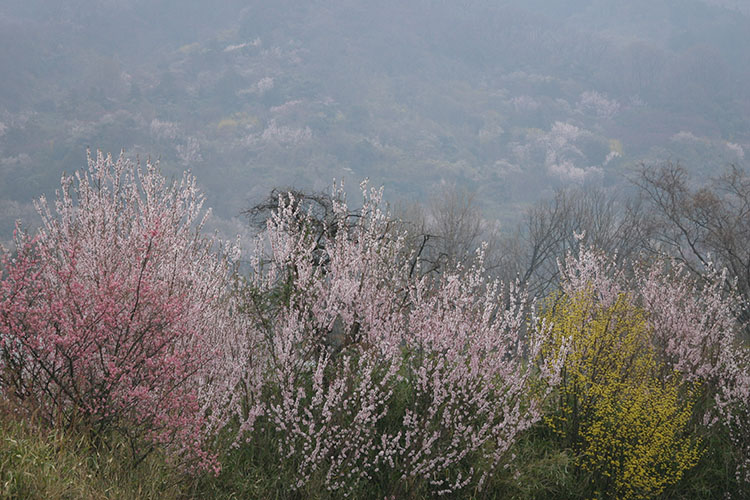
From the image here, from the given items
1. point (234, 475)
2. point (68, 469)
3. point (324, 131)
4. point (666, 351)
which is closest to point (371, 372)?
point (234, 475)

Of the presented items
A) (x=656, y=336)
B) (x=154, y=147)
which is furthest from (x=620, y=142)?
(x=656, y=336)

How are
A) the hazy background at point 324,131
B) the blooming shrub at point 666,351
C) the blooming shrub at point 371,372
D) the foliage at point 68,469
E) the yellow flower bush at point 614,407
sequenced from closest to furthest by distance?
the foliage at point 68,469, the blooming shrub at point 371,372, the yellow flower bush at point 614,407, the blooming shrub at point 666,351, the hazy background at point 324,131

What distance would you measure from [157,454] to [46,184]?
428ft

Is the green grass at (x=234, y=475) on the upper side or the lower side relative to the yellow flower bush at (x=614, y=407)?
lower

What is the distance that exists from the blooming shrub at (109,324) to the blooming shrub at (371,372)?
1.02m

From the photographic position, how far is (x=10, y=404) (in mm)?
4988

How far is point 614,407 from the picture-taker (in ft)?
29.1

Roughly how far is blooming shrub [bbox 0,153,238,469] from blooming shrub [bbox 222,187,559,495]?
3.36 ft

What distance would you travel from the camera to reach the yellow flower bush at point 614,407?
8453 mm

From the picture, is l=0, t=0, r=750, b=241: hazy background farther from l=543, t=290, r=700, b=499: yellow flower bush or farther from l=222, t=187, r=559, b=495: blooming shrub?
l=222, t=187, r=559, b=495: blooming shrub

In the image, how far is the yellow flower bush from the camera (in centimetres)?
845

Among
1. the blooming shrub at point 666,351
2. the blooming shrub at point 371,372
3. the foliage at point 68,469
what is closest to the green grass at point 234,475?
the foliage at point 68,469

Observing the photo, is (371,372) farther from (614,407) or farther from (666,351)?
(666,351)

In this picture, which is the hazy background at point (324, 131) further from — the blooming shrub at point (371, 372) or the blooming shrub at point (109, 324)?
the blooming shrub at point (109, 324)
